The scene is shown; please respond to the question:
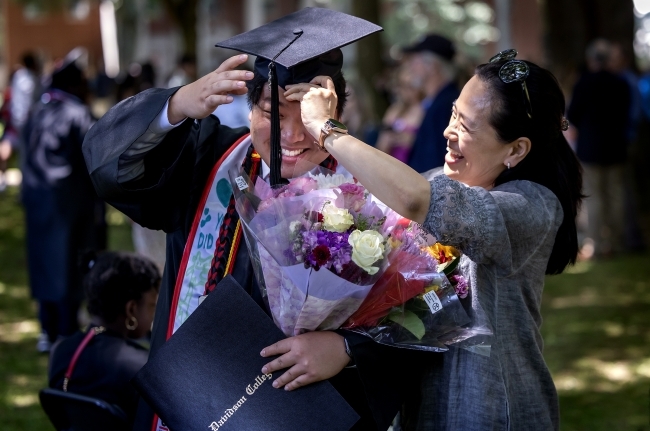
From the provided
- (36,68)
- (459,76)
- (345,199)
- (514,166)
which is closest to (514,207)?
(514,166)

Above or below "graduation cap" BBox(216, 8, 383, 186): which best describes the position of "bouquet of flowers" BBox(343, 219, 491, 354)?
below

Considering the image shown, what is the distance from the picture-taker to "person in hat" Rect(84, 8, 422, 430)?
2285mm

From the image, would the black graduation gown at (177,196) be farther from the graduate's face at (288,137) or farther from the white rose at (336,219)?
the white rose at (336,219)

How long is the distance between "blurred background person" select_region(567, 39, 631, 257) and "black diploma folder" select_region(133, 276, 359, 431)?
764 cm

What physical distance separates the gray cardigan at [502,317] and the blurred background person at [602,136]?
279 inches

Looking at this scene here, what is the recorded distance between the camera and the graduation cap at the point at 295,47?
2328 mm

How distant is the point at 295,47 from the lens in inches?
92.0

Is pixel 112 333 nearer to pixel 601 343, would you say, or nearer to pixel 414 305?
pixel 414 305

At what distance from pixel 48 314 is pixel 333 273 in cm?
522

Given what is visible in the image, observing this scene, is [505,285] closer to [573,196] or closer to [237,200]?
[573,196]

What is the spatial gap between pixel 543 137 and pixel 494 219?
394 millimetres

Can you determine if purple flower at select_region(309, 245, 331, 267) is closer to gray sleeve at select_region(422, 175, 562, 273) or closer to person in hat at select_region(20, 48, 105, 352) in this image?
gray sleeve at select_region(422, 175, 562, 273)

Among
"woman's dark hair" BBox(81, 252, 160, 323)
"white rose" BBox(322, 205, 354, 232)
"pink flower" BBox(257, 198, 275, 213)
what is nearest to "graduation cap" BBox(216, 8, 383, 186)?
"pink flower" BBox(257, 198, 275, 213)

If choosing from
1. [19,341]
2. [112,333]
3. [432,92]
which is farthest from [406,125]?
[112,333]
